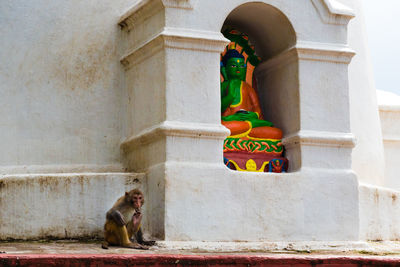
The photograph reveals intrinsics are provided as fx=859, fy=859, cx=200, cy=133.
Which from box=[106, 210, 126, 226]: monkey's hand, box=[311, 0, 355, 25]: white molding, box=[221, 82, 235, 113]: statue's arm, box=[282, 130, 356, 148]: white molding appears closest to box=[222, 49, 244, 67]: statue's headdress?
box=[221, 82, 235, 113]: statue's arm

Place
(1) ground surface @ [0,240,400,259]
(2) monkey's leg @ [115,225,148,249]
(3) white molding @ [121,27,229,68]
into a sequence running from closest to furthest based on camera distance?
(1) ground surface @ [0,240,400,259], (2) monkey's leg @ [115,225,148,249], (3) white molding @ [121,27,229,68]

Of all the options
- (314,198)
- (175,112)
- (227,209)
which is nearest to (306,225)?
(314,198)

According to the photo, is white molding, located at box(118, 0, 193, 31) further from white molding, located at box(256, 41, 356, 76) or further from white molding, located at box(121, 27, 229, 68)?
white molding, located at box(256, 41, 356, 76)

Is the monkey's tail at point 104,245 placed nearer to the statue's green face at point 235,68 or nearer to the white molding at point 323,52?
the statue's green face at point 235,68

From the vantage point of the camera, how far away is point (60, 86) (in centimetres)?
960

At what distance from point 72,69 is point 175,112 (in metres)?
1.46

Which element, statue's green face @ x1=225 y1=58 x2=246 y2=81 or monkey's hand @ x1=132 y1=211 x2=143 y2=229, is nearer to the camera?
monkey's hand @ x1=132 y1=211 x2=143 y2=229

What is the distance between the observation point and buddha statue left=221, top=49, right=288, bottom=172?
9.51 metres

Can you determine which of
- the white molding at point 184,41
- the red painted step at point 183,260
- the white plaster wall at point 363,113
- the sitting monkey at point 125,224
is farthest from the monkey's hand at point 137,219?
the white plaster wall at point 363,113

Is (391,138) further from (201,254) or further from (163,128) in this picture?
(201,254)

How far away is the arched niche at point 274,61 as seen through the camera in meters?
9.66

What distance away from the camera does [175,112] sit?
893cm

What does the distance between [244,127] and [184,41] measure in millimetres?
1242

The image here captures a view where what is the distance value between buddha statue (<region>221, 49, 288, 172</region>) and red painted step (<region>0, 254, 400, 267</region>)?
1791 mm
